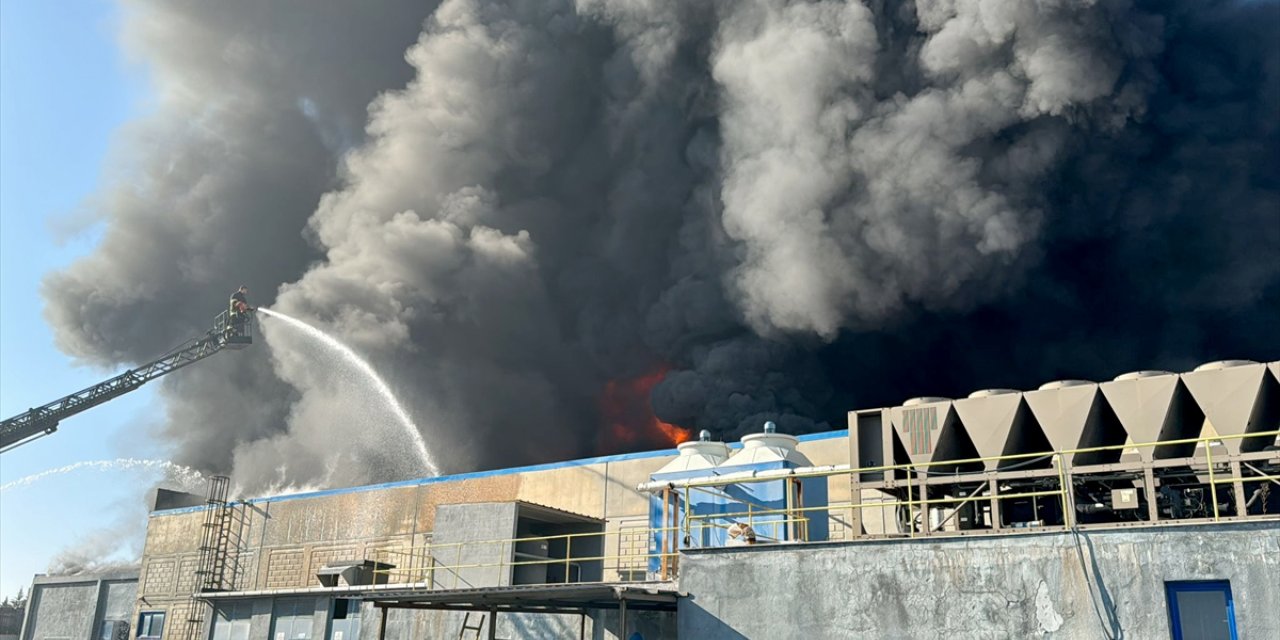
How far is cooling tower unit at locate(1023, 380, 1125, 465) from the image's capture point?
16.9 meters

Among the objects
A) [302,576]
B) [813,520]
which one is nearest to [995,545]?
[813,520]

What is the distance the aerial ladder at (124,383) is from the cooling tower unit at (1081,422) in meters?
53.6

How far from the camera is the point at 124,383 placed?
190ft

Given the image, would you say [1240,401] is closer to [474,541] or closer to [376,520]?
[474,541]

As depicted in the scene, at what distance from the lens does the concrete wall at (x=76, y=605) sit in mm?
44438

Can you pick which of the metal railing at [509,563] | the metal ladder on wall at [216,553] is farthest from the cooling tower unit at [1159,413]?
the metal ladder on wall at [216,553]

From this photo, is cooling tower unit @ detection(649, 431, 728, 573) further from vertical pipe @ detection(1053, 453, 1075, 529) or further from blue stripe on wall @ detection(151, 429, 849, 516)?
vertical pipe @ detection(1053, 453, 1075, 529)

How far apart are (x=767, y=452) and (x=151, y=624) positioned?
30.0 metres

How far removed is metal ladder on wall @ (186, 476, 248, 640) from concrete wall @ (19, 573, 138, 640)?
5845mm

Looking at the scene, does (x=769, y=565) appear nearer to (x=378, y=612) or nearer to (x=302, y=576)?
(x=378, y=612)

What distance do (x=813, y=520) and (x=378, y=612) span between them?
37.5 ft

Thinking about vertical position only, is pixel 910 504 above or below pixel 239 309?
below

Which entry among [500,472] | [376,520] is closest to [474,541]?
[500,472]

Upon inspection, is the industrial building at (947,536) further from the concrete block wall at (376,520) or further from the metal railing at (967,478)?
the concrete block wall at (376,520)
